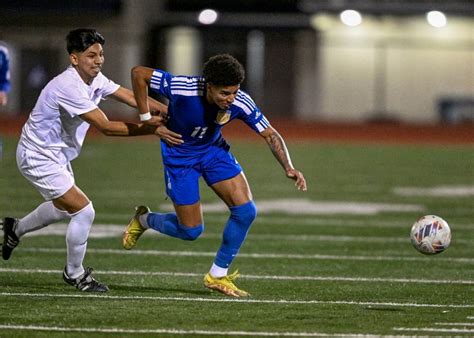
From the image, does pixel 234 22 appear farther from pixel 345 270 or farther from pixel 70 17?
pixel 345 270

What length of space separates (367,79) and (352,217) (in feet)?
76.1

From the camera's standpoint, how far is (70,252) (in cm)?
807

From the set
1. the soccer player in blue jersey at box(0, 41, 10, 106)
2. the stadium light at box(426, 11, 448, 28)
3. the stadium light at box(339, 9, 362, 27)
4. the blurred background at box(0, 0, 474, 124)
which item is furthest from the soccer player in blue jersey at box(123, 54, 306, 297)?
the stadium light at box(426, 11, 448, 28)

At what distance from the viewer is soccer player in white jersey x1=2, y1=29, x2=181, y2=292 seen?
7.88 m

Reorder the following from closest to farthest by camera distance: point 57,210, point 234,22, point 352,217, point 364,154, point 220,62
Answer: point 220,62
point 57,210
point 352,217
point 364,154
point 234,22

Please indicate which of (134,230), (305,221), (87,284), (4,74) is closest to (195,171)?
(134,230)

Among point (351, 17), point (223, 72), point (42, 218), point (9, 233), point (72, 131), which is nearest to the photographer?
point (223, 72)

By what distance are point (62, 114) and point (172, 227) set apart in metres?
1.08

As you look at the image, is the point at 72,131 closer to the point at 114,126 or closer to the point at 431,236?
the point at 114,126

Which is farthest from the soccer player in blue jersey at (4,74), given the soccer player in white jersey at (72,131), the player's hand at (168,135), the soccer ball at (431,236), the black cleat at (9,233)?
the soccer ball at (431,236)

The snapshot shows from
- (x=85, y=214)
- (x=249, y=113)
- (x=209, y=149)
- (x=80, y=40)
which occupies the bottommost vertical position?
(x=85, y=214)

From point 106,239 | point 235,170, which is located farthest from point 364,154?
point 235,170

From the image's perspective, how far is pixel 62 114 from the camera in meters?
8.09

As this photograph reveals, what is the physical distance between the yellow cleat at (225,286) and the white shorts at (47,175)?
42.7 inches
